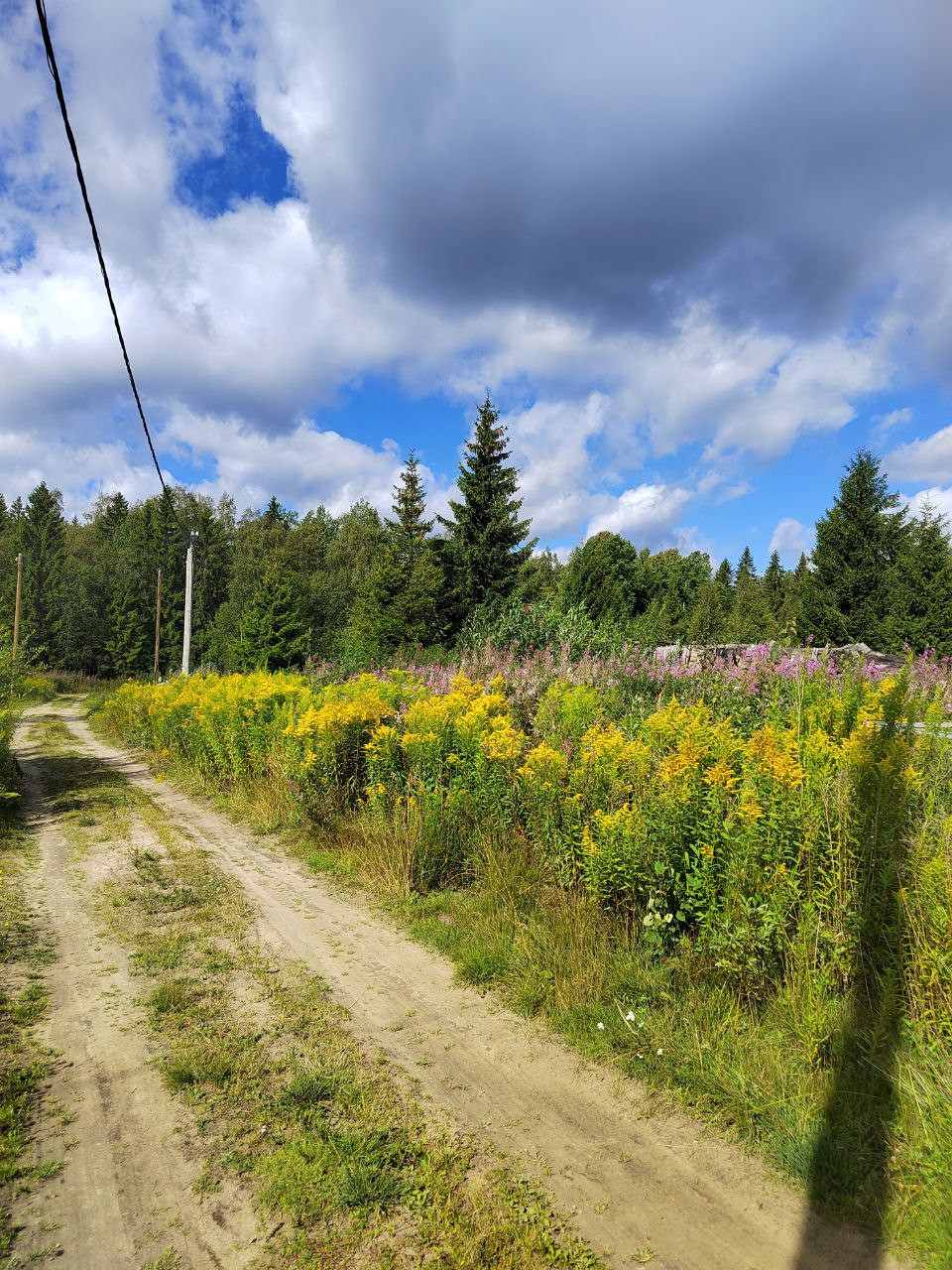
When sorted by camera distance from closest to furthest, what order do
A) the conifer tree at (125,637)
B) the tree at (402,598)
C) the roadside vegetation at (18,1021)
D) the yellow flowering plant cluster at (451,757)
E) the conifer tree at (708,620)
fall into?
the roadside vegetation at (18,1021) → the yellow flowering plant cluster at (451,757) → the tree at (402,598) → the conifer tree at (708,620) → the conifer tree at (125,637)

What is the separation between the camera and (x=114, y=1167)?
2248mm

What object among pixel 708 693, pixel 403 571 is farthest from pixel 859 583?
pixel 708 693

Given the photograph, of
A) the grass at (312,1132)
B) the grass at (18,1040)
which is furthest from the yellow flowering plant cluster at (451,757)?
the grass at (18,1040)

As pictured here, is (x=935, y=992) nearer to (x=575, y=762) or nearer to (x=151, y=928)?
(x=575, y=762)

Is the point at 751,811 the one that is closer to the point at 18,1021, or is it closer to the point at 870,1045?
the point at 870,1045

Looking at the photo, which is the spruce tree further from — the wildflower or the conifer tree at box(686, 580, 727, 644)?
the wildflower

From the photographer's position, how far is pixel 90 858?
5.88 m

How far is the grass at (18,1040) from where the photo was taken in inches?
86.4

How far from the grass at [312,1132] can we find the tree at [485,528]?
24.3 meters

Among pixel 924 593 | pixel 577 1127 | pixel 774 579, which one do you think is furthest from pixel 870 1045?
pixel 774 579

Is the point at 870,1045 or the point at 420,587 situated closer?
the point at 870,1045

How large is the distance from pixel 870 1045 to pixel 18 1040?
143 inches

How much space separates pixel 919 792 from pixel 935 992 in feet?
2.79

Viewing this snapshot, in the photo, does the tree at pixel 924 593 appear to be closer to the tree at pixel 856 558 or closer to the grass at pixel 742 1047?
the tree at pixel 856 558
